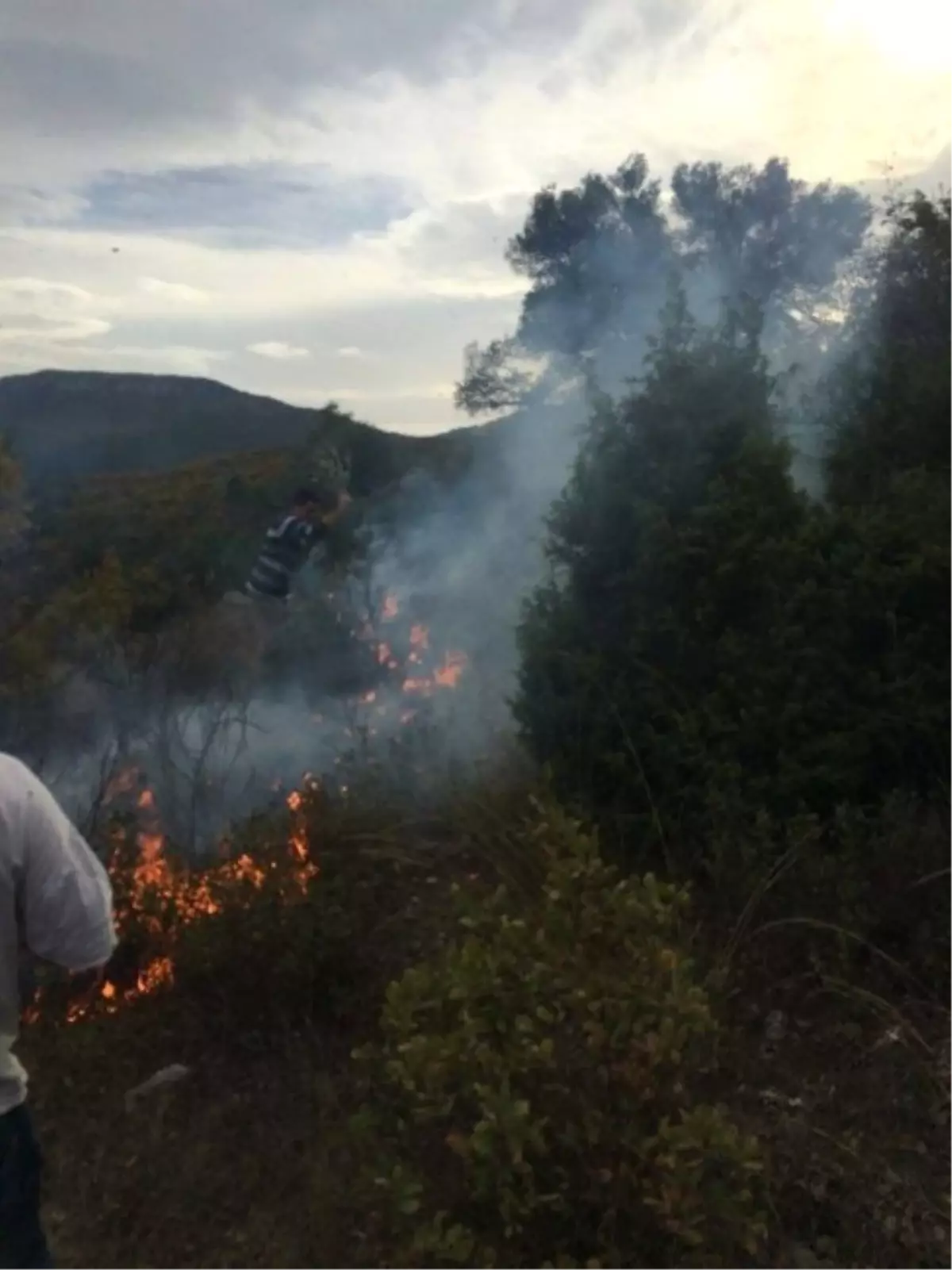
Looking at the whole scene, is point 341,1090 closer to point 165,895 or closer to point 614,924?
point 165,895

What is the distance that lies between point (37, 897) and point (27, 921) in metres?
0.07

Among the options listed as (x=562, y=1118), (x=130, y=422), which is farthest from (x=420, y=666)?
(x=130, y=422)

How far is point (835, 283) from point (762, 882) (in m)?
15.4

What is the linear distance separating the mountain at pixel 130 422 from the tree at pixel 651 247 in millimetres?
13600

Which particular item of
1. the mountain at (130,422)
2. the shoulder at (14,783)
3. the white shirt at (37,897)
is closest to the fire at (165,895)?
the white shirt at (37,897)

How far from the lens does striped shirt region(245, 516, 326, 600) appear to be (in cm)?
1031

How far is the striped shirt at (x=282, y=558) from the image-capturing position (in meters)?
10.3

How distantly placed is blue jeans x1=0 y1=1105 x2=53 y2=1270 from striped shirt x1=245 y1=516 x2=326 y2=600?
7533 mm

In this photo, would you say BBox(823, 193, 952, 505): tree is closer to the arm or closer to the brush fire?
the brush fire

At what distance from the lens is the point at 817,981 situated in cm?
431

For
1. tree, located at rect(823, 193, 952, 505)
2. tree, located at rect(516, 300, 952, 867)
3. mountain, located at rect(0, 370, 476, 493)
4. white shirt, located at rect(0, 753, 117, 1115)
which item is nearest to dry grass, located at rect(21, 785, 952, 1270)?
tree, located at rect(516, 300, 952, 867)

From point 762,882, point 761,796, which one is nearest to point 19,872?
point 762,882

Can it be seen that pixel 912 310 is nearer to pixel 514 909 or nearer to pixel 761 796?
pixel 761 796

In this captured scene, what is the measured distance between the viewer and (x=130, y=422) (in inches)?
1665
